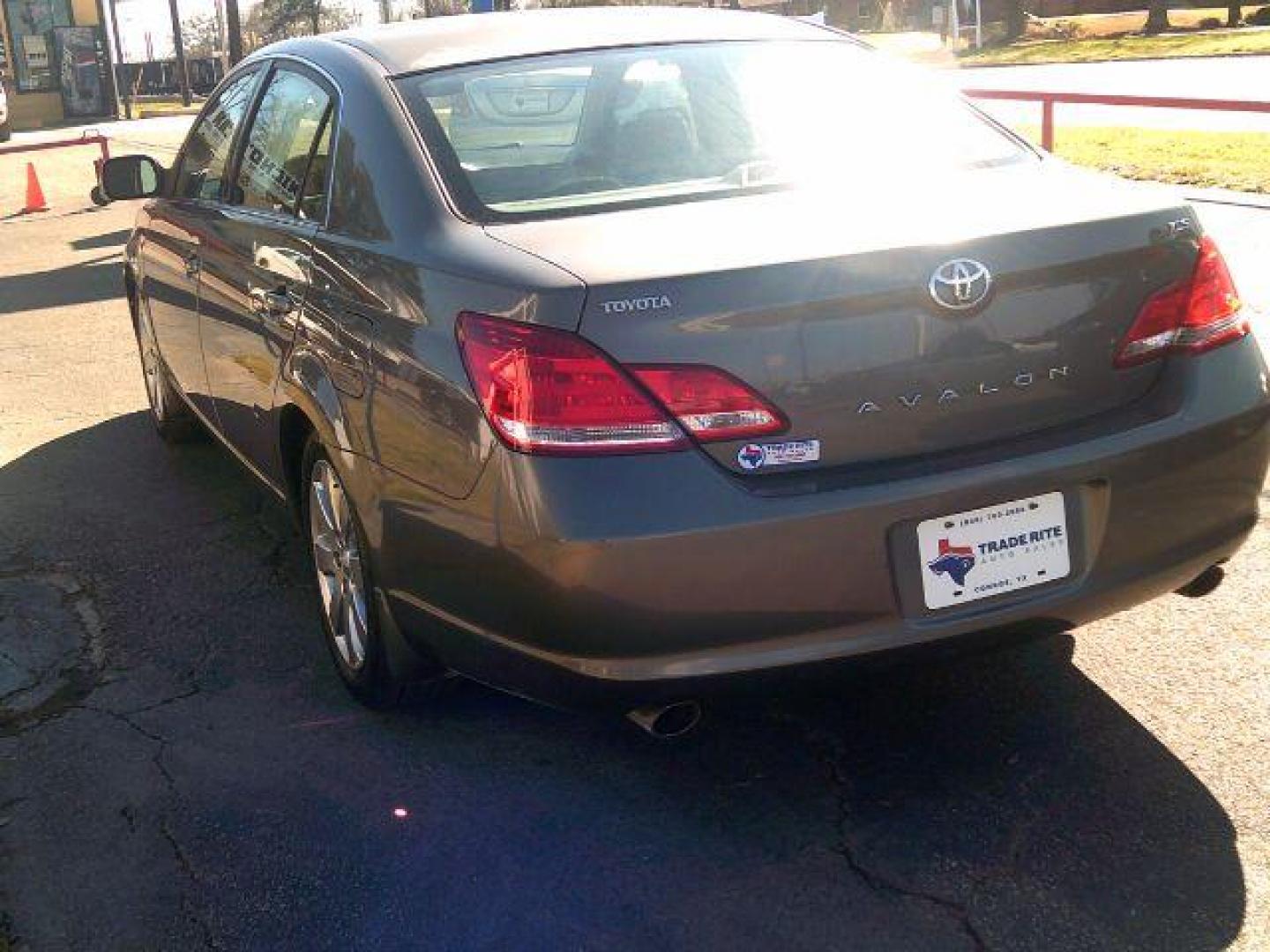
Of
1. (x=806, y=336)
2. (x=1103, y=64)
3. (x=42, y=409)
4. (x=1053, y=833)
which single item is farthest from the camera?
(x=1103, y=64)

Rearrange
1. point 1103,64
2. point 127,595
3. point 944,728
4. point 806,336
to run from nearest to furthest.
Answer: point 806,336 → point 944,728 → point 127,595 → point 1103,64

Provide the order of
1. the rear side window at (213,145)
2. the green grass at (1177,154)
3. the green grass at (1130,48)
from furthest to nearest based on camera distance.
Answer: the green grass at (1130,48)
the green grass at (1177,154)
the rear side window at (213,145)

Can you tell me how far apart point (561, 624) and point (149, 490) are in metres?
3.67

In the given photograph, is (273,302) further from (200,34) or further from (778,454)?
(200,34)

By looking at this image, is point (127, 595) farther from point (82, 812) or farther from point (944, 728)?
→ point (944, 728)

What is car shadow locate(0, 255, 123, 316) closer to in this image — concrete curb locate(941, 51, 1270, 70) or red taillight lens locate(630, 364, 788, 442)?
red taillight lens locate(630, 364, 788, 442)

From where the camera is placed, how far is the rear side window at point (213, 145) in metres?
5.08

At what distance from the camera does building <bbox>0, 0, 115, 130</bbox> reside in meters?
39.8

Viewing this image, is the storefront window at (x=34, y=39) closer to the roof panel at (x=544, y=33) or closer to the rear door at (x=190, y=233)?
the rear door at (x=190, y=233)

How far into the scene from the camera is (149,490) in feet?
20.1

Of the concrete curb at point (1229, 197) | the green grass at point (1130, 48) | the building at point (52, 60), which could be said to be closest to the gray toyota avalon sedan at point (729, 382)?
the concrete curb at point (1229, 197)

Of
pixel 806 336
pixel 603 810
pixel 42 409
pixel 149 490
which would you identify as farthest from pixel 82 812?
pixel 42 409

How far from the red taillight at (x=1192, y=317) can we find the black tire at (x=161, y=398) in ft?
13.5

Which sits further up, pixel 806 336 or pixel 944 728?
pixel 806 336
